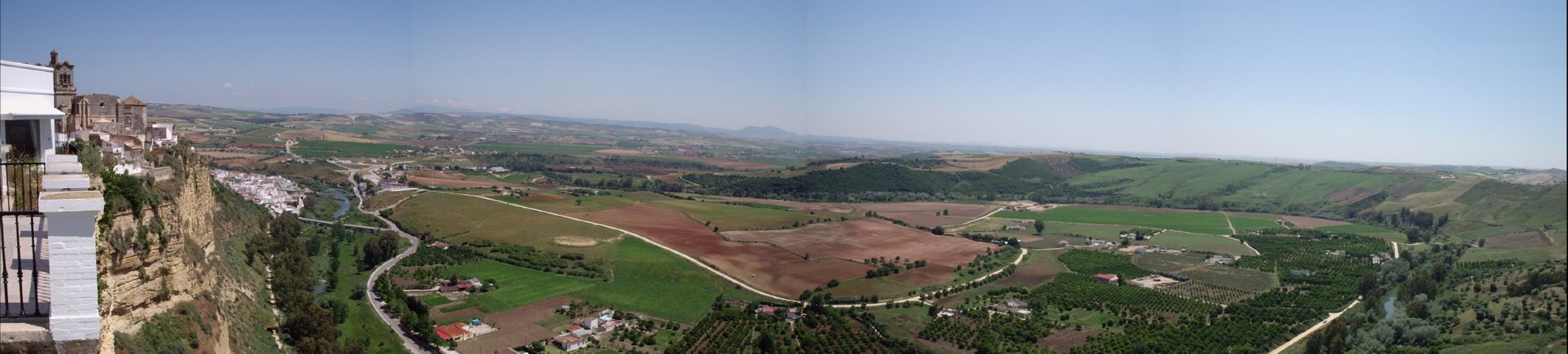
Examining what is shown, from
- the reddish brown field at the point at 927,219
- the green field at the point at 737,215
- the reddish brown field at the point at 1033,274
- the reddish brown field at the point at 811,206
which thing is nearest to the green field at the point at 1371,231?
the reddish brown field at the point at 1033,274

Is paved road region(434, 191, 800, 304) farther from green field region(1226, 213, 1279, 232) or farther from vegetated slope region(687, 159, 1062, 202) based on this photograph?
green field region(1226, 213, 1279, 232)

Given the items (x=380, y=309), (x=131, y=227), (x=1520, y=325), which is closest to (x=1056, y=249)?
(x=1520, y=325)

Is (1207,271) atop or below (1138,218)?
below

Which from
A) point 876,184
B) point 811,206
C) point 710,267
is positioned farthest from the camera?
point 876,184

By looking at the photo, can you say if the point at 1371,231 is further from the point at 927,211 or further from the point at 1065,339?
the point at 1065,339

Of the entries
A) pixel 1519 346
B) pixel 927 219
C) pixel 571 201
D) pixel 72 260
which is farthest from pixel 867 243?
pixel 72 260

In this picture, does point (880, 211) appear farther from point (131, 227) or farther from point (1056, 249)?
point (131, 227)

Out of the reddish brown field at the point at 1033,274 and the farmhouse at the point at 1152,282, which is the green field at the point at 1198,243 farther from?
the reddish brown field at the point at 1033,274
